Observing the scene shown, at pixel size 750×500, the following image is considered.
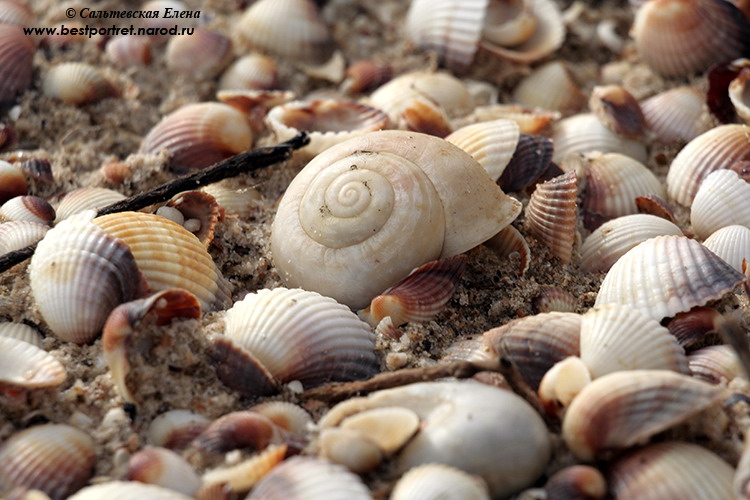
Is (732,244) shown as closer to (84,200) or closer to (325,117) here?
(325,117)

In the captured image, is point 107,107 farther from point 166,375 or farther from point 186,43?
point 166,375

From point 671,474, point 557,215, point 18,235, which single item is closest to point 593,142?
point 557,215

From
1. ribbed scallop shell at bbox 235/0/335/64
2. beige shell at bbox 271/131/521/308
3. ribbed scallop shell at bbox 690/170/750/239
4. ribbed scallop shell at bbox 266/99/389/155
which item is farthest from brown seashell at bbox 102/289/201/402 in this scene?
ribbed scallop shell at bbox 235/0/335/64

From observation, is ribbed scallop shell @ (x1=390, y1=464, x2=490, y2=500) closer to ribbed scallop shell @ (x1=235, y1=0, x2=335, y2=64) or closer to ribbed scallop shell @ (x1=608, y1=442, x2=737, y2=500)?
ribbed scallop shell @ (x1=608, y1=442, x2=737, y2=500)

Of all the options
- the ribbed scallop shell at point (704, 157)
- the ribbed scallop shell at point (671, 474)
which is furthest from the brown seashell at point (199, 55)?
the ribbed scallop shell at point (671, 474)

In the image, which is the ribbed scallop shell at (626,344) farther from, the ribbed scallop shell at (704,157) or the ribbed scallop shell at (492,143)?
the ribbed scallop shell at (704,157)

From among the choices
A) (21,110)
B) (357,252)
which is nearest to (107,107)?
(21,110)
